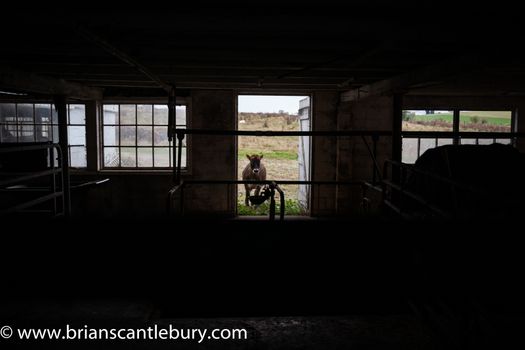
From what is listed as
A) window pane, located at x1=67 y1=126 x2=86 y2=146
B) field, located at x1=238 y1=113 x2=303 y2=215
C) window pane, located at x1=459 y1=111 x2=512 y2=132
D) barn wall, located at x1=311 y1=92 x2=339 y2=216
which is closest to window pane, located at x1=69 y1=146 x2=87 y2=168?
window pane, located at x1=67 y1=126 x2=86 y2=146

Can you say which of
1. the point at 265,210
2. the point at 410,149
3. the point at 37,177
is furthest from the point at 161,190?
the point at 410,149

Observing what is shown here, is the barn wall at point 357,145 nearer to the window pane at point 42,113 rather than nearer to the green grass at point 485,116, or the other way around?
the green grass at point 485,116

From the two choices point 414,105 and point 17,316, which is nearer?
point 17,316

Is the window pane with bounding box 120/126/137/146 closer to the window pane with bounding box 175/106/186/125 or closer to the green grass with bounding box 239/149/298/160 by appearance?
the window pane with bounding box 175/106/186/125

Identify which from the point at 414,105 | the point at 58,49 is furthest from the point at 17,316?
the point at 414,105

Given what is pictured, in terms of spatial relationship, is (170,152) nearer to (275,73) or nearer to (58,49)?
(275,73)

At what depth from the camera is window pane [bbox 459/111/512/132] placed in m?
9.66

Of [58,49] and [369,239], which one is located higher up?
[58,49]

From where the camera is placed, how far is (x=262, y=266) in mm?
2205

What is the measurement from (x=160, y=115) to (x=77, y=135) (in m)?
1.76

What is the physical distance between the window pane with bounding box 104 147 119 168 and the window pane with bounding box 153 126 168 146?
89 cm

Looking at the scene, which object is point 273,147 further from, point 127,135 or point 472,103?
point 472,103

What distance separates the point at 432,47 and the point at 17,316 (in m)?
3.89

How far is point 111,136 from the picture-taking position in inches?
362
